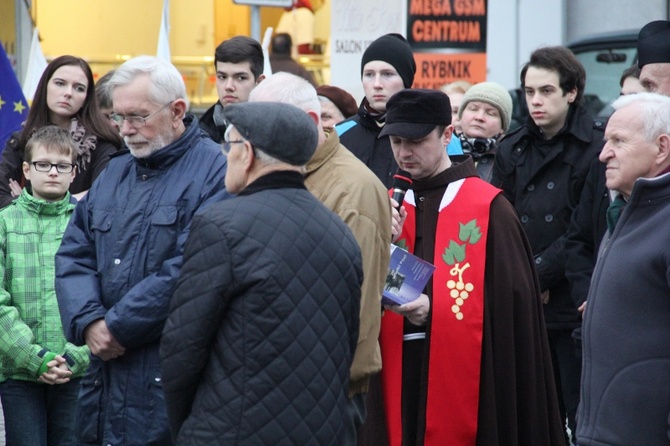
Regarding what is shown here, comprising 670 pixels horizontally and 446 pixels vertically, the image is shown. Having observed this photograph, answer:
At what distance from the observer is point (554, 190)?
7.08 metres

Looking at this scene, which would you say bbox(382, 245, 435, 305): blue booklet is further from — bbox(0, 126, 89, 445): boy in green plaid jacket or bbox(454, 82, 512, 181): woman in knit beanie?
bbox(454, 82, 512, 181): woman in knit beanie

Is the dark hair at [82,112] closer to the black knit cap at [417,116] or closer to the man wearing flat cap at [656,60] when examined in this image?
the black knit cap at [417,116]

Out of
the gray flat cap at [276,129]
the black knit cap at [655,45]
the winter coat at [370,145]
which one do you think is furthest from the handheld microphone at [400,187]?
the black knit cap at [655,45]

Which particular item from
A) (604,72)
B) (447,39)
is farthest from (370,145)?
(604,72)

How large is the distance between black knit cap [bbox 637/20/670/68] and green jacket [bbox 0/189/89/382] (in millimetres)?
3141

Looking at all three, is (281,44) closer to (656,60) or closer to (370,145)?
(370,145)

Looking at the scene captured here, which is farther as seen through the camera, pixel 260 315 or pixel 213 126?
pixel 213 126

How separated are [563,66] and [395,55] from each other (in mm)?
953

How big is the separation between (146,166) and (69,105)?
2.29m

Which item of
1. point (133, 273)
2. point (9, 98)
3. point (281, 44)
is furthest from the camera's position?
point (281, 44)

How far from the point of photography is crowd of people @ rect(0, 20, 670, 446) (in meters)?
4.12

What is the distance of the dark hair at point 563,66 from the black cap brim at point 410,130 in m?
1.86

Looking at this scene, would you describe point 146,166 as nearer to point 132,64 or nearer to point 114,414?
point 132,64

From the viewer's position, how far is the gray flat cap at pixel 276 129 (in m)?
4.24
